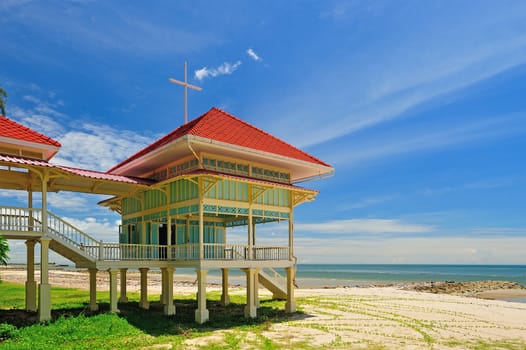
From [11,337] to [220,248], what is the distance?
9.33 m

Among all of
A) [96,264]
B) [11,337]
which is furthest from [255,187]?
[11,337]

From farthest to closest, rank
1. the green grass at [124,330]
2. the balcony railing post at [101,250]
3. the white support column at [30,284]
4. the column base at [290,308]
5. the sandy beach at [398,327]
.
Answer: the column base at [290,308]
the white support column at [30,284]
the balcony railing post at [101,250]
the sandy beach at [398,327]
the green grass at [124,330]

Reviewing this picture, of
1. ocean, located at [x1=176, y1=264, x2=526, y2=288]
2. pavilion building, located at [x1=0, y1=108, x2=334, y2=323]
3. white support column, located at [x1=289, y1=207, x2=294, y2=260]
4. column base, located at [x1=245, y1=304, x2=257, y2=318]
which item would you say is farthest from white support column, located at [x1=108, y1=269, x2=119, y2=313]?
ocean, located at [x1=176, y1=264, x2=526, y2=288]

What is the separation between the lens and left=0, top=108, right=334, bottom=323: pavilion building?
59.5 ft

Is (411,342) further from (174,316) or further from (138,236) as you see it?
(138,236)

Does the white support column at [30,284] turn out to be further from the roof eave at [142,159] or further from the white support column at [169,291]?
the white support column at [169,291]

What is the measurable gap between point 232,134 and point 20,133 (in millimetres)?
9220

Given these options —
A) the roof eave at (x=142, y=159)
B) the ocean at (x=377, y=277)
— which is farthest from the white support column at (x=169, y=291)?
the ocean at (x=377, y=277)

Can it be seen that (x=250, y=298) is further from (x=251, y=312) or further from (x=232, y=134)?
(x=232, y=134)

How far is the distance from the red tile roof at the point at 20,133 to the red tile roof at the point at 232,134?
4.85m

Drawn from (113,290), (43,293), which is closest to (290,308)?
(113,290)

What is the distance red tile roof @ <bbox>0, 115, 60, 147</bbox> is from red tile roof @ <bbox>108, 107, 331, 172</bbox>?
4.85 meters

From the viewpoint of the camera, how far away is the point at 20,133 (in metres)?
18.3

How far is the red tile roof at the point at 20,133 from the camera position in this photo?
17.9m
